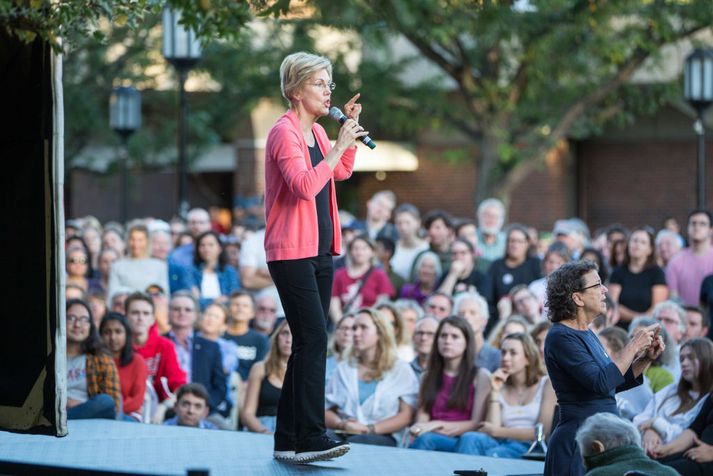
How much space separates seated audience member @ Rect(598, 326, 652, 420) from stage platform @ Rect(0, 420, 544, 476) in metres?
1.54

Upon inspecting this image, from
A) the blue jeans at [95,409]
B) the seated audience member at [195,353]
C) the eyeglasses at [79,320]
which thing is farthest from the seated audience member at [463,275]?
the blue jeans at [95,409]

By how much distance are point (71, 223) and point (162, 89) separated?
9146 millimetres

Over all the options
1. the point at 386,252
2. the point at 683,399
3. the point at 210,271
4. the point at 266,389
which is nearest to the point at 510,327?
the point at 683,399

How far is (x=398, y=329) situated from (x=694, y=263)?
9.97 feet

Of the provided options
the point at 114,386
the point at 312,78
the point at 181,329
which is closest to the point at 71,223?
the point at 181,329

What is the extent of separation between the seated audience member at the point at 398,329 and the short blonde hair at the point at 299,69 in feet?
14.2

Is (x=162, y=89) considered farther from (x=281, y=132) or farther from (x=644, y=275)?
(x=281, y=132)

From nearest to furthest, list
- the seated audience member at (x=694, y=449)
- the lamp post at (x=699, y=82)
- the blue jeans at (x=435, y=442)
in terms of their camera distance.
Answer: the seated audience member at (x=694, y=449) < the blue jeans at (x=435, y=442) < the lamp post at (x=699, y=82)

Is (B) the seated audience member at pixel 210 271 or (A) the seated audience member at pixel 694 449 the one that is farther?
(B) the seated audience member at pixel 210 271

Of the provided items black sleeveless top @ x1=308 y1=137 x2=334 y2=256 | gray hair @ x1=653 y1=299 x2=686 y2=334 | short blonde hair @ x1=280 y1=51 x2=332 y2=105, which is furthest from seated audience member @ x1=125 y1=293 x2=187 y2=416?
short blonde hair @ x1=280 y1=51 x2=332 y2=105

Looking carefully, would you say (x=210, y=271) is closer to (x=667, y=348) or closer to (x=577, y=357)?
(x=667, y=348)

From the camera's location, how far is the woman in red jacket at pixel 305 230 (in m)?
6.00

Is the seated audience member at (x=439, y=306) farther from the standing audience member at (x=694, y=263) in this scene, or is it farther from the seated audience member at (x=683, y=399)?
the seated audience member at (x=683, y=399)

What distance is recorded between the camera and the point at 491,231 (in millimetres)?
13258
